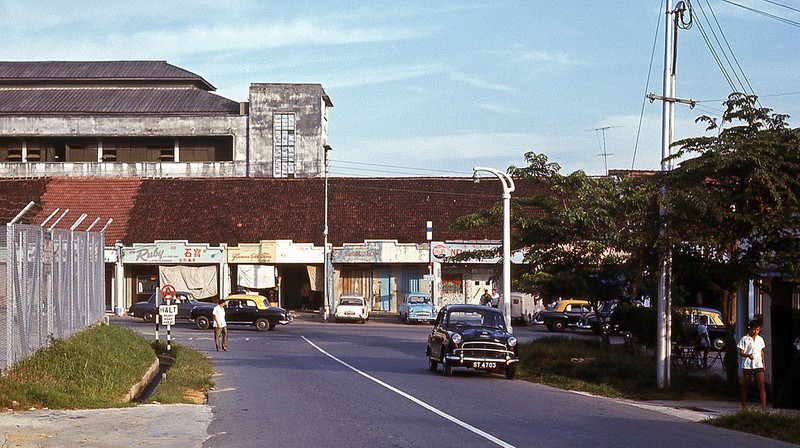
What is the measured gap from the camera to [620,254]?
27.8 meters

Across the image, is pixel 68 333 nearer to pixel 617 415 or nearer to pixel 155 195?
pixel 617 415

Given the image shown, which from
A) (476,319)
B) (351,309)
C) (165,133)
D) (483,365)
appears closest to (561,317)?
(351,309)

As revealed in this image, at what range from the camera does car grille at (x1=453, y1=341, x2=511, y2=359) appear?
2417 cm

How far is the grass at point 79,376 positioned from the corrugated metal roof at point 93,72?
54297 mm

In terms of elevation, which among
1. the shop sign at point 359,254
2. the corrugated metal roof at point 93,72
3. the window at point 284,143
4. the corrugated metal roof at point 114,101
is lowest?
the shop sign at point 359,254

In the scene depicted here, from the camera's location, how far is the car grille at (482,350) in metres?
24.2

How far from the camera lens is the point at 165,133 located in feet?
234

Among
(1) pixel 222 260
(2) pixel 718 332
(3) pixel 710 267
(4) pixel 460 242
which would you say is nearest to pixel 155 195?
(1) pixel 222 260

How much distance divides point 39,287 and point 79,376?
6.97 feet

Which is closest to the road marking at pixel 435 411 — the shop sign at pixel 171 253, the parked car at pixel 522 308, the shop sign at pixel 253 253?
the parked car at pixel 522 308

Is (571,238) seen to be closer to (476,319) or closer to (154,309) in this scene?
(476,319)

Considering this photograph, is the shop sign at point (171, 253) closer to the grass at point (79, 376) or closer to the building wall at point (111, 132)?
the building wall at point (111, 132)

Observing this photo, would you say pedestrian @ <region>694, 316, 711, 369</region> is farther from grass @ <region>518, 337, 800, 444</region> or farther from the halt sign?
the halt sign

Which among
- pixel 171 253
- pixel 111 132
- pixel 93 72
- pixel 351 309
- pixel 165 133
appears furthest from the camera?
pixel 93 72
